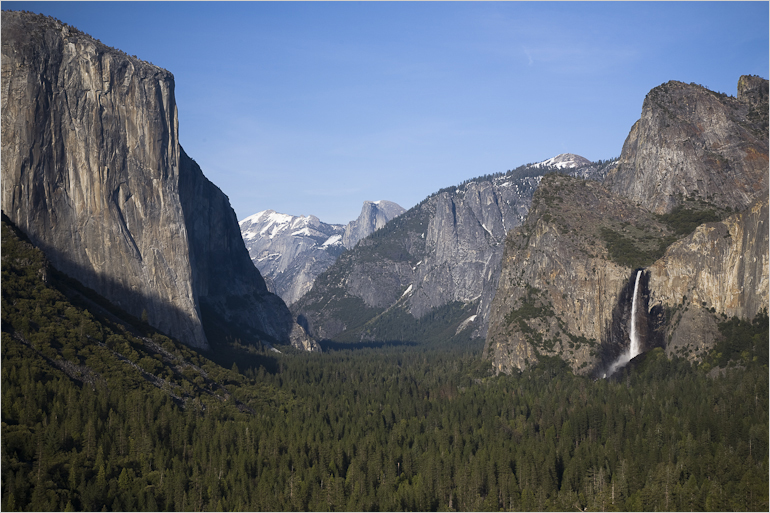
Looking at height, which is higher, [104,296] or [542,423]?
[104,296]

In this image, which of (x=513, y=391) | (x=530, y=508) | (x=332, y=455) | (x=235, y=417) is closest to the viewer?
(x=530, y=508)

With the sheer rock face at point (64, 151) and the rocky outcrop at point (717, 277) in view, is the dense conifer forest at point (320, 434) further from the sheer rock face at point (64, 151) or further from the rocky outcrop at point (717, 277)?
the sheer rock face at point (64, 151)

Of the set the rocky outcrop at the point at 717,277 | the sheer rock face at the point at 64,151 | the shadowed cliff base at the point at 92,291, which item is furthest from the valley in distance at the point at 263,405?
the shadowed cliff base at the point at 92,291

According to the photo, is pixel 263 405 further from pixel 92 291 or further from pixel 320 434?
pixel 92 291

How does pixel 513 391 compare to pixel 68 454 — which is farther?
pixel 513 391

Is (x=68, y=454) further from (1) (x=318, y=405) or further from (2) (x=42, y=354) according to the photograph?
(1) (x=318, y=405)

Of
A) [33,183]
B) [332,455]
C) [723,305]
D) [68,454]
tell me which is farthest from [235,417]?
→ [723,305]

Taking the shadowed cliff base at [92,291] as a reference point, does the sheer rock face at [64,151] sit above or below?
above

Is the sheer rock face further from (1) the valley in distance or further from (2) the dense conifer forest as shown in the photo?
(2) the dense conifer forest
